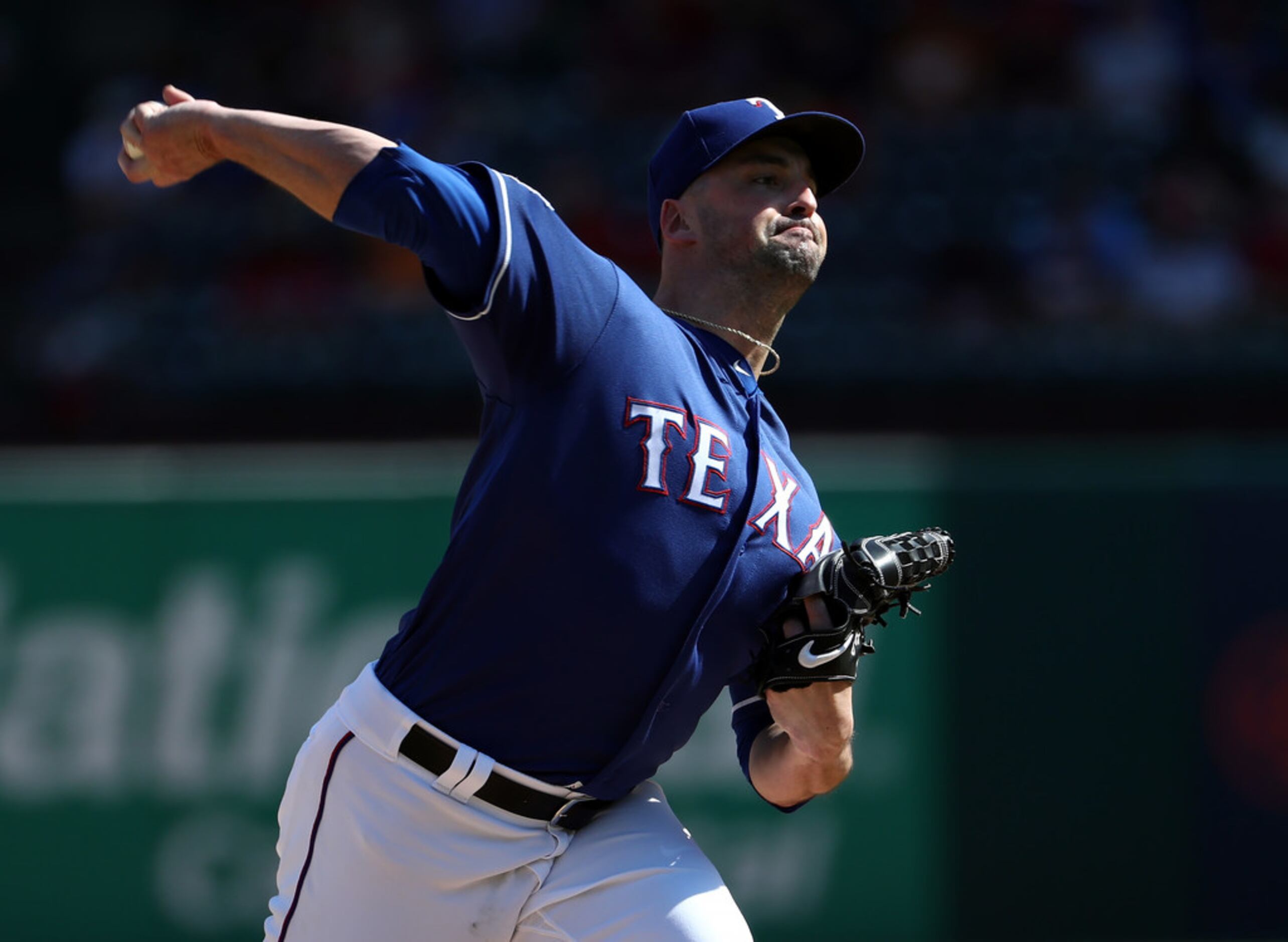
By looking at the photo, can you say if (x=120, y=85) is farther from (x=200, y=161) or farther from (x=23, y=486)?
(x=200, y=161)

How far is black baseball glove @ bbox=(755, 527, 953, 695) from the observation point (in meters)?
2.87

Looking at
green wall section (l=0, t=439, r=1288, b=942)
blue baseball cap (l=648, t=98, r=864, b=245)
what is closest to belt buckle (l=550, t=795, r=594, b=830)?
blue baseball cap (l=648, t=98, r=864, b=245)

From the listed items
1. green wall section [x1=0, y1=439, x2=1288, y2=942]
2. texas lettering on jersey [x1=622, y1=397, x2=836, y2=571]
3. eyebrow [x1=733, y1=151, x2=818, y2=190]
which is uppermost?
eyebrow [x1=733, y1=151, x2=818, y2=190]

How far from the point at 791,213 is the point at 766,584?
698 millimetres

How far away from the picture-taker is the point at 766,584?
2.90 metres

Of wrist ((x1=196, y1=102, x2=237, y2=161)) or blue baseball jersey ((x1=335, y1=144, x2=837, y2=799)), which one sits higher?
wrist ((x1=196, y1=102, x2=237, y2=161))

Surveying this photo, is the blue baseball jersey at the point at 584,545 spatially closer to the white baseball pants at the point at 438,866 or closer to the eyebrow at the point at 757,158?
the white baseball pants at the point at 438,866

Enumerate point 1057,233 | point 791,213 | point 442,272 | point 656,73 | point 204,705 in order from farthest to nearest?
1. point 656,73
2. point 1057,233
3. point 204,705
4. point 791,213
5. point 442,272

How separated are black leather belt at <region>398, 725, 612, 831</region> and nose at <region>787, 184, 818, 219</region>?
1.14 meters

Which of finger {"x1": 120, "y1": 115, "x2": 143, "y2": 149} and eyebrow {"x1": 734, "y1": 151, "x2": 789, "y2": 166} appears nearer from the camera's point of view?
finger {"x1": 120, "y1": 115, "x2": 143, "y2": 149}

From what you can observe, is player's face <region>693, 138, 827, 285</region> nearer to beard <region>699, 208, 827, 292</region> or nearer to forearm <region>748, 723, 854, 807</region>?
Result: beard <region>699, 208, 827, 292</region>

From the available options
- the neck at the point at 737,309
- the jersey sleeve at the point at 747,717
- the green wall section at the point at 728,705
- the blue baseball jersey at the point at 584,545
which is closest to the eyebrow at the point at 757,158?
the neck at the point at 737,309

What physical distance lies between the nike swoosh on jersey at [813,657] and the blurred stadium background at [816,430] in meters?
3.41

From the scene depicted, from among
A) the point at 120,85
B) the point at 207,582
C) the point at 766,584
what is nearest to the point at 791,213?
the point at 766,584
